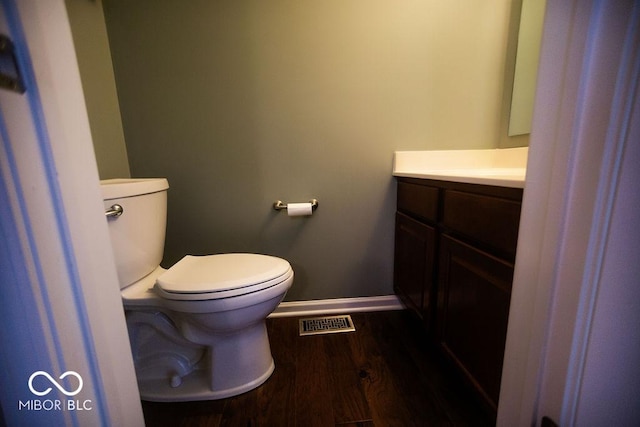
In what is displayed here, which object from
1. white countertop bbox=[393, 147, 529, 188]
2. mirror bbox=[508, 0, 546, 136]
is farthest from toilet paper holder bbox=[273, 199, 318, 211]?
mirror bbox=[508, 0, 546, 136]

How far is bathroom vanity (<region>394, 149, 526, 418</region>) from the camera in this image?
2.17 feet

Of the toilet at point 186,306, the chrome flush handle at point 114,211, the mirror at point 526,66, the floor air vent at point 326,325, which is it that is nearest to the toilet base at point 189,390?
the toilet at point 186,306

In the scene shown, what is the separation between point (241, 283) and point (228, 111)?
34.3 inches

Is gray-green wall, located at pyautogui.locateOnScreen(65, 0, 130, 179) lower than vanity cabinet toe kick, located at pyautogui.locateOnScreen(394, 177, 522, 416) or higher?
higher

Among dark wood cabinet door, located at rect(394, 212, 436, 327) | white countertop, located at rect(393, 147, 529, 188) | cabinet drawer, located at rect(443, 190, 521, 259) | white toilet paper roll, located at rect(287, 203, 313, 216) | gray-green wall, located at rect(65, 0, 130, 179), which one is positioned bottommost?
dark wood cabinet door, located at rect(394, 212, 436, 327)

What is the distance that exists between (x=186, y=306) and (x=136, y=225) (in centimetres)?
35

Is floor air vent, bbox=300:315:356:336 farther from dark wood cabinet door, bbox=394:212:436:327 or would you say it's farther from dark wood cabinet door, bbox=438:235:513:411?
dark wood cabinet door, bbox=438:235:513:411

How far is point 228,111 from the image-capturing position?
1268 mm

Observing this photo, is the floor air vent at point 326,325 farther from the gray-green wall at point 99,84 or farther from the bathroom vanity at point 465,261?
the gray-green wall at point 99,84

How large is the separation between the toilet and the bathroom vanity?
1.88ft

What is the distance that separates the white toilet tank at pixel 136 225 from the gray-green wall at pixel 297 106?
1.07ft

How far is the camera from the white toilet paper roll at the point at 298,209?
1.28 meters

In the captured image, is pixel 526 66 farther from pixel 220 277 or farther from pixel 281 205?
pixel 220 277

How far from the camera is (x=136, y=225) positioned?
2.97 feet
